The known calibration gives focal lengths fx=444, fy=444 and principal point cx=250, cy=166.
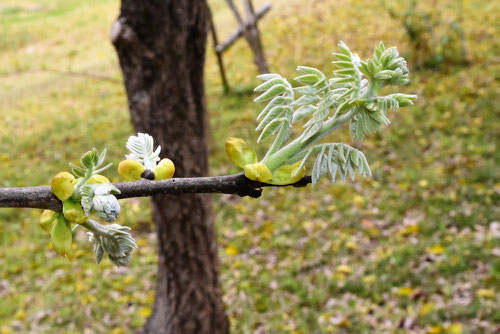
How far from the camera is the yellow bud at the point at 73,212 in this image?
531mm

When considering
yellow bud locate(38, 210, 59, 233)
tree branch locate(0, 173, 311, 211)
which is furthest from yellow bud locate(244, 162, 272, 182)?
yellow bud locate(38, 210, 59, 233)

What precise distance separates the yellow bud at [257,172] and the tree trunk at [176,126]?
Answer: 2549 mm

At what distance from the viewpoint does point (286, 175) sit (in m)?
0.53

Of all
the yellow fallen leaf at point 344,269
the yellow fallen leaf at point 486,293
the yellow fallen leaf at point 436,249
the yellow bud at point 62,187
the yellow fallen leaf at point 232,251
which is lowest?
the yellow fallen leaf at point 486,293

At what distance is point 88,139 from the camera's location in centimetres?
842

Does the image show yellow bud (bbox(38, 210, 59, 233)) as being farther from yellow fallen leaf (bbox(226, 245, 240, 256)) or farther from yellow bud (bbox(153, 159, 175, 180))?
yellow fallen leaf (bbox(226, 245, 240, 256))

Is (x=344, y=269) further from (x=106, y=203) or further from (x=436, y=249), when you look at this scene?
(x=106, y=203)

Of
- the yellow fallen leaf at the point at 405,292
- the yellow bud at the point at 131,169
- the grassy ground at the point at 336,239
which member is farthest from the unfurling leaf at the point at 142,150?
the yellow fallen leaf at the point at 405,292

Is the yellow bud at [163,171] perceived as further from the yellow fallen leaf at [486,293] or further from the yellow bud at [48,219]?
the yellow fallen leaf at [486,293]

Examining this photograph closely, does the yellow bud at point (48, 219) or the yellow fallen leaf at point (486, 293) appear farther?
the yellow fallen leaf at point (486, 293)

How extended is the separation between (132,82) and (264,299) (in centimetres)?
255

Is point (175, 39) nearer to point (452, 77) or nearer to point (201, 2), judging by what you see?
point (201, 2)

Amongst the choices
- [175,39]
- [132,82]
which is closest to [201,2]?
[175,39]

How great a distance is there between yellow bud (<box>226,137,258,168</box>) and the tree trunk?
2476mm
